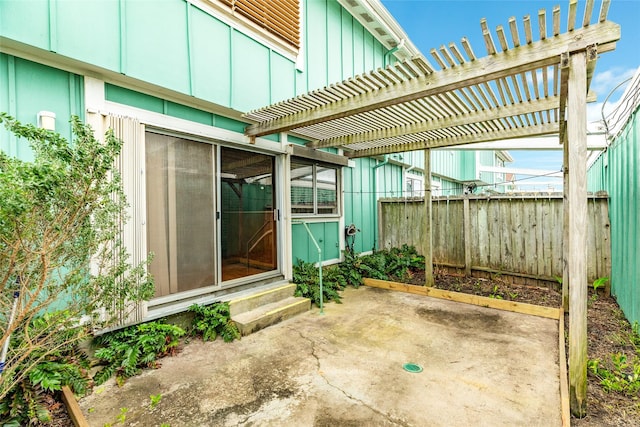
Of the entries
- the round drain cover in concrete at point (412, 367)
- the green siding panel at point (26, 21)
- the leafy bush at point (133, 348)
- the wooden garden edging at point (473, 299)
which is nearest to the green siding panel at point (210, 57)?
the green siding panel at point (26, 21)

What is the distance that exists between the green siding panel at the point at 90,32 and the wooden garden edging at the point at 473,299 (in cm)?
515

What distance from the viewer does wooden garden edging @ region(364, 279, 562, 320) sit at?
4.08 meters

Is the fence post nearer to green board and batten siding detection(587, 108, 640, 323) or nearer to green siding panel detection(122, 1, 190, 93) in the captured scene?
green board and batten siding detection(587, 108, 640, 323)

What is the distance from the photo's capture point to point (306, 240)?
5.44 metres

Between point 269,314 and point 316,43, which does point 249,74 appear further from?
point 269,314

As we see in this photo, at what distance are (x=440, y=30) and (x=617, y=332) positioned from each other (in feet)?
30.7

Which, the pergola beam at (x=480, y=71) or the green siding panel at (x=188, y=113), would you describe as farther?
the green siding panel at (x=188, y=113)

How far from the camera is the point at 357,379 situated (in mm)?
2568

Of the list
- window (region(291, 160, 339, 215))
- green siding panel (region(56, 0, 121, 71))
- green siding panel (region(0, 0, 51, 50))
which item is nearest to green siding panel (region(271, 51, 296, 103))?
window (region(291, 160, 339, 215))

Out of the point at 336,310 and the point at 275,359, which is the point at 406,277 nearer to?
the point at 336,310

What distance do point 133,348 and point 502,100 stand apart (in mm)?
4770

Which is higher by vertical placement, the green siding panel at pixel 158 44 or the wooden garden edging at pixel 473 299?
the green siding panel at pixel 158 44

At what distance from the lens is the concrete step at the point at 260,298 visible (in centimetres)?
377

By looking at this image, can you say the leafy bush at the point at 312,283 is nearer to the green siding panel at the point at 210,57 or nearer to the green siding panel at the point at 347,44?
the green siding panel at the point at 210,57
